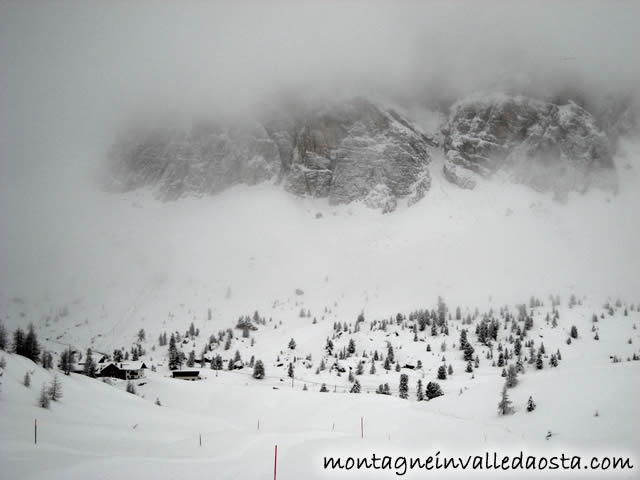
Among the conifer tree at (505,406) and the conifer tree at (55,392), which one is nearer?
the conifer tree at (55,392)

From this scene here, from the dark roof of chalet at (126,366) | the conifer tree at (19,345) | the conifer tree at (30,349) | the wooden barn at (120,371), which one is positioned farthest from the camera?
the dark roof of chalet at (126,366)

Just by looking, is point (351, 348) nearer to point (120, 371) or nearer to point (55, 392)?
point (120, 371)

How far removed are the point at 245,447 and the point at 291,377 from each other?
72021 mm

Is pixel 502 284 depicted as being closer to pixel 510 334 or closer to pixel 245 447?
pixel 510 334

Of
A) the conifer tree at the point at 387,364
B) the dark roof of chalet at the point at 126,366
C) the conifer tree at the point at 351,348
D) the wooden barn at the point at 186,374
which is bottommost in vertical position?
the wooden barn at the point at 186,374

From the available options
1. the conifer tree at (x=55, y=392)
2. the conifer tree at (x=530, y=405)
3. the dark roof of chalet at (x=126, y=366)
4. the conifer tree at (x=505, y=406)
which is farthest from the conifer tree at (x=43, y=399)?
the dark roof of chalet at (x=126, y=366)

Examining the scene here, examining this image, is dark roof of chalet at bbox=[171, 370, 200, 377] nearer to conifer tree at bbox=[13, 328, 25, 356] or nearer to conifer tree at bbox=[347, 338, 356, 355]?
conifer tree at bbox=[13, 328, 25, 356]

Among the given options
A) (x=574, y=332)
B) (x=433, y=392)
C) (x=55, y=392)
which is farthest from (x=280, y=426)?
(x=574, y=332)

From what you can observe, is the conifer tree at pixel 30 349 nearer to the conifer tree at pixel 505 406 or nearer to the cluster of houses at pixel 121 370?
the cluster of houses at pixel 121 370

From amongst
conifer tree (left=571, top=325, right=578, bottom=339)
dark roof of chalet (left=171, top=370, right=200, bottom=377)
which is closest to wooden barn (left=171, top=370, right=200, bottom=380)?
dark roof of chalet (left=171, top=370, right=200, bottom=377)

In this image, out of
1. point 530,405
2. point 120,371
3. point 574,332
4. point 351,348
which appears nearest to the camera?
point 530,405

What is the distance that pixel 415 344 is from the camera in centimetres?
12419

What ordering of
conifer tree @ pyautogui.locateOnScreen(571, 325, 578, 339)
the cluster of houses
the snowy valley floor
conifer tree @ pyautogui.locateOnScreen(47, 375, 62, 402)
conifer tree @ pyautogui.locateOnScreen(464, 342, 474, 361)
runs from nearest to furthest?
the snowy valley floor < conifer tree @ pyautogui.locateOnScreen(47, 375, 62, 402) < the cluster of houses < conifer tree @ pyautogui.locateOnScreen(464, 342, 474, 361) < conifer tree @ pyautogui.locateOnScreen(571, 325, 578, 339)

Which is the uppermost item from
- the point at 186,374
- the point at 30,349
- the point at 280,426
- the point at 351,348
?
the point at 30,349
